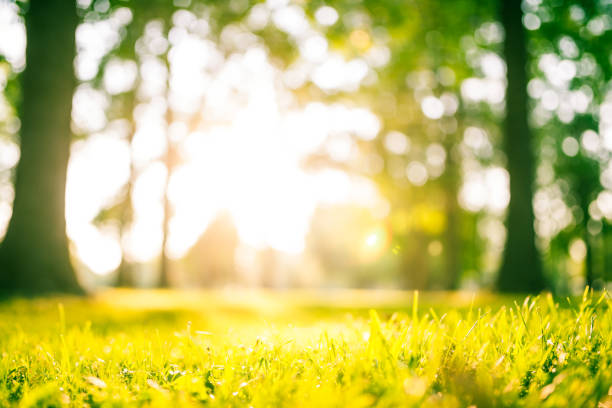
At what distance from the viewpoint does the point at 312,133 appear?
16.1m

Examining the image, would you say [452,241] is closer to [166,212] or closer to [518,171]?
[518,171]

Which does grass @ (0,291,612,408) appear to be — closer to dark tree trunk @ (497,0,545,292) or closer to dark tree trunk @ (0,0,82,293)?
dark tree trunk @ (0,0,82,293)

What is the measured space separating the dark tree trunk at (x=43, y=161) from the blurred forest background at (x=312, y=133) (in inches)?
1.0

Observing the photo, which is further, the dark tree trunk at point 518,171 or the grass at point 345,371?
the dark tree trunk at point 518,171

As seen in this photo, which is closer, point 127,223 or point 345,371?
point 345,371

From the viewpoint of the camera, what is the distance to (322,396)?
1.45 meters

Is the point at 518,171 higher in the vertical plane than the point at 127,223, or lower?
higher

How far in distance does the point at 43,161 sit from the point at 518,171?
9812 mm

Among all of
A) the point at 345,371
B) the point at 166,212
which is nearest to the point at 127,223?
the point at 166,212

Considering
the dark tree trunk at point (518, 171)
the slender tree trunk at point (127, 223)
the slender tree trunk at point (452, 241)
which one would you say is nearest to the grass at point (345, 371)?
the dark tree trunk at point (518, 171)

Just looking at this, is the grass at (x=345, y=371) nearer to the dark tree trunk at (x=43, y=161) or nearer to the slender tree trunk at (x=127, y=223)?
the dark tree trunk at (x=43, y=161)

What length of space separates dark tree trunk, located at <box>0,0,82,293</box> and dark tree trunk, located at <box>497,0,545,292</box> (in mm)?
8877

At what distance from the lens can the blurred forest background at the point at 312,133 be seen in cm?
823

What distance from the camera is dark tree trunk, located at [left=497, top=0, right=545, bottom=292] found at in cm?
Answer: 977
